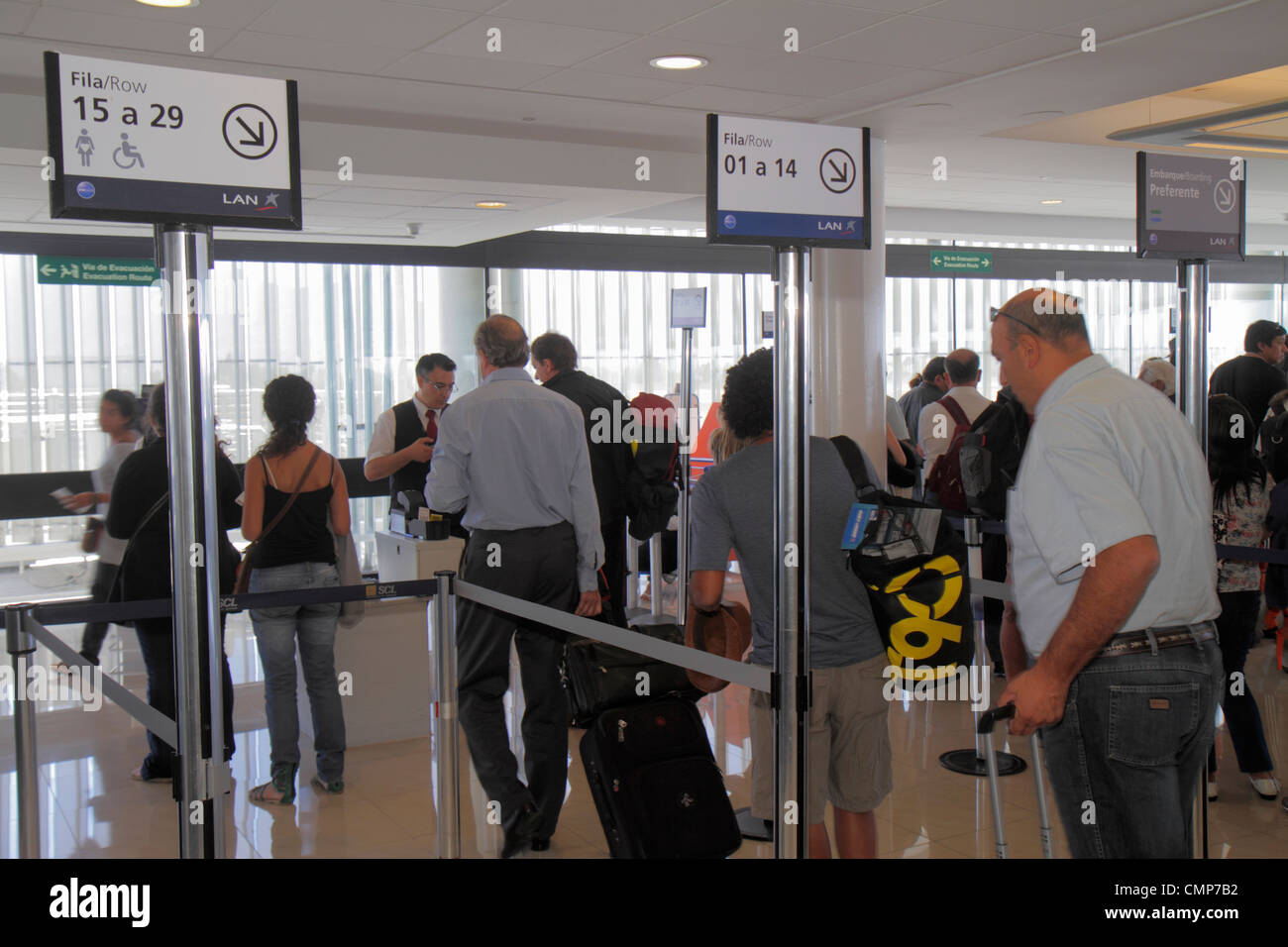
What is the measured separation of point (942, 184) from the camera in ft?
33.6

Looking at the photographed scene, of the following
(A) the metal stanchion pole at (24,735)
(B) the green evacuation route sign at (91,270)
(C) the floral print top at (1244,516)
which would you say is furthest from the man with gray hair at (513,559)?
(B) the green evacuation route sign at (91,270)

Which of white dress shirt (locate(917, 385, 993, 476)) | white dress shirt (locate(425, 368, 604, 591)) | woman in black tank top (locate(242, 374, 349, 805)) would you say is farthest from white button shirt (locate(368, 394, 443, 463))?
white dress shirt (locate(917, 385, 993, 476))

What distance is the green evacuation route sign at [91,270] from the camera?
9008 millimetres

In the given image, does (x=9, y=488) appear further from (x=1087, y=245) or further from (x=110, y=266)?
(x=1087, y=245)

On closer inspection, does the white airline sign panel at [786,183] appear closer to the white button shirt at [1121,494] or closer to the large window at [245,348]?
the white button shirt at [1121,494]

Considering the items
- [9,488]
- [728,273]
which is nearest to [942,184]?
[728,273]

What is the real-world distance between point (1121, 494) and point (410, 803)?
321 cm

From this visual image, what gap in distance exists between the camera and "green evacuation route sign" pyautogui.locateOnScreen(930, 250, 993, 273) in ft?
43.3

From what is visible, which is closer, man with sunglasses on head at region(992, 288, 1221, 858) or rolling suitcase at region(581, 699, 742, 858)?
man with sunglasses on head at region(992, 288, 1221, 858)

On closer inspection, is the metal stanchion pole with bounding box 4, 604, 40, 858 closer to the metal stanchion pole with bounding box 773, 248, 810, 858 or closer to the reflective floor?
the reflective floor

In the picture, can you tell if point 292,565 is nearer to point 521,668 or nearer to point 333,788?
point 333,788

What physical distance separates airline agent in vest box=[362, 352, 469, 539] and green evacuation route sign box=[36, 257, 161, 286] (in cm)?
404
